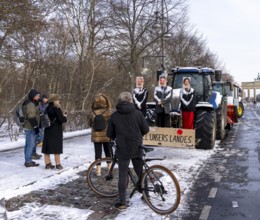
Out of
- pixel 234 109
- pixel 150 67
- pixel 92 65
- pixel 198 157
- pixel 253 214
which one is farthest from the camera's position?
pixel 150 67

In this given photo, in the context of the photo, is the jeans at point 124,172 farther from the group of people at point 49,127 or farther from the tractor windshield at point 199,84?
the tractor windshield at point 199,84

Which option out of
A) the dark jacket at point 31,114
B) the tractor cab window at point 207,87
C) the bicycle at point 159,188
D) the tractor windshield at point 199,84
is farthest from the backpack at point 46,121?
the tractor cab window at point 207,87

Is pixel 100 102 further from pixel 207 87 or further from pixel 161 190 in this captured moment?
pixel 207 87

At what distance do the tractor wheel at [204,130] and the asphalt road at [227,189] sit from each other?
1.60 feet

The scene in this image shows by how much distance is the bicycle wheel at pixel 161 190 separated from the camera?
5344mm

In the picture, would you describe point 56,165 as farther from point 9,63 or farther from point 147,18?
point 147,18

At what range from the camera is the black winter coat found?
8.17 metres

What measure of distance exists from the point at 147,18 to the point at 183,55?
13.8m

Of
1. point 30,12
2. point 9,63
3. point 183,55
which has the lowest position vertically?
point 9,63

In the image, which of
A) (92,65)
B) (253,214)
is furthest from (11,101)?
(253,214)

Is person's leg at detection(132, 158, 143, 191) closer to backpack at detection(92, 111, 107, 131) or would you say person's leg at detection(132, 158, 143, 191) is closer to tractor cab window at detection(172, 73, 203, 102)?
backpack at detection(92, 111, 107, 131)

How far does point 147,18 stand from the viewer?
72.2 ft

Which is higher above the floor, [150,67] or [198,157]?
[150,67]

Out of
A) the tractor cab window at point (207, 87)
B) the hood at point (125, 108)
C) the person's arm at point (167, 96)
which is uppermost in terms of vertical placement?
the tractor cab window at point (207, 87)
